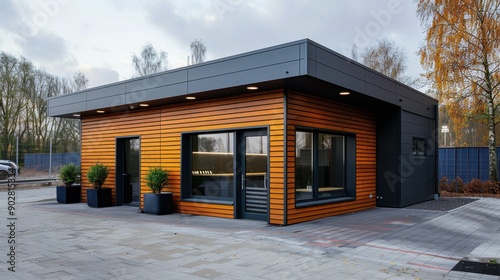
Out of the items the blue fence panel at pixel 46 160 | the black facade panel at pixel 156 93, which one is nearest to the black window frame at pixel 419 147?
the black facade panel at pixel 156 93

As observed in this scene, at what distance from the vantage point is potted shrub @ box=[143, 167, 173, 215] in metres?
9.45

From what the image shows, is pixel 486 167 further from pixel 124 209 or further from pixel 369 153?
pixel 124 209

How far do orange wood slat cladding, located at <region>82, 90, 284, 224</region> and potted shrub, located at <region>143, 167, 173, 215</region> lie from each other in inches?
11.2

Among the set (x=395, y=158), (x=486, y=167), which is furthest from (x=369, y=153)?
(x=486, y=167)

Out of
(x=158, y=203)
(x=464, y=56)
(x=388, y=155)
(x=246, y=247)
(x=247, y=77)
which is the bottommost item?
(x=246, y=247)

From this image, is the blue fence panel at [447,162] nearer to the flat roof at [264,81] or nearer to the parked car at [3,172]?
the flat roof at [264,81]

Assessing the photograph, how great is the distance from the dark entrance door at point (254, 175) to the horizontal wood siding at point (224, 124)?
30 cm

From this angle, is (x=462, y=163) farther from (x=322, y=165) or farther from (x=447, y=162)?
(x=322, y=165)

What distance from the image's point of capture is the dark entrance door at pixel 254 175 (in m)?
8.21

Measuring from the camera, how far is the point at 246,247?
226 inches

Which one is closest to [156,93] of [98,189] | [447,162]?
[98,189]

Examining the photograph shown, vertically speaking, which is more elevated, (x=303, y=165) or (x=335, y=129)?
(x=335, y=129)

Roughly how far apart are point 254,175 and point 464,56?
1158cm

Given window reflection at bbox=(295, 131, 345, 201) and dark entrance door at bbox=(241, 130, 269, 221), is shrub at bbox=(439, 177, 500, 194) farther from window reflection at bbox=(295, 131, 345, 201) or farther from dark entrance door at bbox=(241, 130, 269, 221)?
dark entrance door at bbox=(241, 130, 269, 221)
